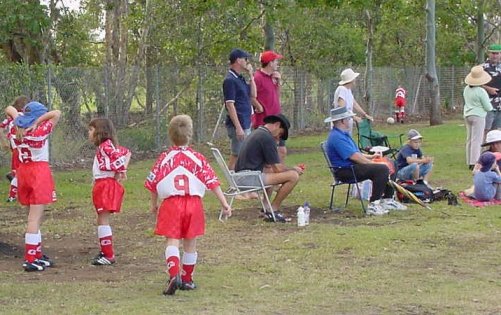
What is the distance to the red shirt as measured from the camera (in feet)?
43.2

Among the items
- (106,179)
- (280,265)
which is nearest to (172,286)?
(280,265)

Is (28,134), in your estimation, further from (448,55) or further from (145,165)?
(448,55)

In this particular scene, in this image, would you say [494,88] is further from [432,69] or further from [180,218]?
[432,69]

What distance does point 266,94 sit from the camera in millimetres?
13164

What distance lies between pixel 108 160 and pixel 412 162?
5408 mm

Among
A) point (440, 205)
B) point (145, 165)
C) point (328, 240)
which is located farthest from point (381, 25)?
point (328, 240)

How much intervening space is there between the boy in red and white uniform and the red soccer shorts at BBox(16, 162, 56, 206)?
24.7 m

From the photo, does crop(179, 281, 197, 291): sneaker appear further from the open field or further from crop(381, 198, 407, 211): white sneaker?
crop(381, 198, 407, 211): white sneaker

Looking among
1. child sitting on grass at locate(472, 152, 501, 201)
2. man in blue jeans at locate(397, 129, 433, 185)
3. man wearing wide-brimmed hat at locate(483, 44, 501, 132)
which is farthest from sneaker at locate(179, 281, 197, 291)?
man wearing wide-brimmed hat at locate(483, 44, 501, 132)

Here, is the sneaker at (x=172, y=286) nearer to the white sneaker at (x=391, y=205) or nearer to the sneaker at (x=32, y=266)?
the sneaker at (x=32, y=266)

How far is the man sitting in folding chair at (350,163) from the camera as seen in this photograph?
11258mm

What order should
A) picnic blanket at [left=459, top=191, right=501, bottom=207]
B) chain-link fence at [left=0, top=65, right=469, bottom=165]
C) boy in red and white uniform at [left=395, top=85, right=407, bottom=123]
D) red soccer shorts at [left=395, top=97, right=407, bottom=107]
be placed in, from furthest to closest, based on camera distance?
red soccer shorts at [left=395, top=97, right=407, bottom=107] < boy in red and white uniform at [left=395, top=85, right=407, bottom=123] < chain-link fence at [left=0, top=65, right=469, bottom=165] < picnic blanket at [left=459, top=191, right=501, bottom=207]

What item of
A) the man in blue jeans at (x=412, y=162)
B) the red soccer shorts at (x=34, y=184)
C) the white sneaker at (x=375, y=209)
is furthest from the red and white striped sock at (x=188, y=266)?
the man in blue jeans at (x=412, y=162)

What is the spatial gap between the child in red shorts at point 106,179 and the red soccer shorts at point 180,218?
1193 millimetres
